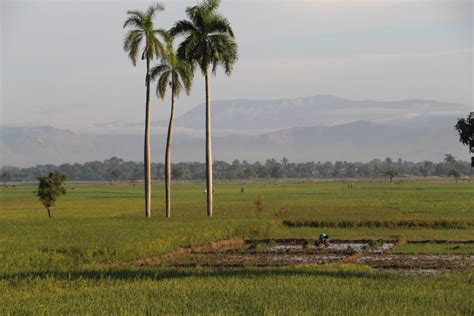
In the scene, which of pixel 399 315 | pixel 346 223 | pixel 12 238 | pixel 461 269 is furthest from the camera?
pixel 346 223

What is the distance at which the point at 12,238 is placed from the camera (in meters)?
35.7

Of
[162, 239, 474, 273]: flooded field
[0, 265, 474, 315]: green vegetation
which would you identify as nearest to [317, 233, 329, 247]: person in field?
[162, 239, 474, 273]: flooded field

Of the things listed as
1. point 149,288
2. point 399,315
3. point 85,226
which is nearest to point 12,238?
point 85,226

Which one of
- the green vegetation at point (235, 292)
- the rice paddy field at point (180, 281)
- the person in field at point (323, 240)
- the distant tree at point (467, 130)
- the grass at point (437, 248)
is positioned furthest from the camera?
the person in field at point (323, 240)

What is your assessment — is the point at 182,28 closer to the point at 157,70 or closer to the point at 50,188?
the point at 157,70

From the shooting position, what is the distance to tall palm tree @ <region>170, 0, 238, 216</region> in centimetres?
5578

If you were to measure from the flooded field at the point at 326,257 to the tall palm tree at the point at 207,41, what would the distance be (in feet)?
59.5

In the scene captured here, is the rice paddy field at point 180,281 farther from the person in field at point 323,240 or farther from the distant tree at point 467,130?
the distant tree at point 467,130

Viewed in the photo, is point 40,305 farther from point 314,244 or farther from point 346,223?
point 346,223

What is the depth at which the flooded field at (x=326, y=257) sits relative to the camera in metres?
30.9

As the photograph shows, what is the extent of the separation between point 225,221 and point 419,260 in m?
18.4

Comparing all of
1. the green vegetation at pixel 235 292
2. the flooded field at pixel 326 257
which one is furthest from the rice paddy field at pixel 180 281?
→ the flooded field at pixel 326 257

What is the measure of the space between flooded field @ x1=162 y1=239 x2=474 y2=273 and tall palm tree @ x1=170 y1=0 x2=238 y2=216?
714 inches

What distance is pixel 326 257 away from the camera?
3459 centimetres
